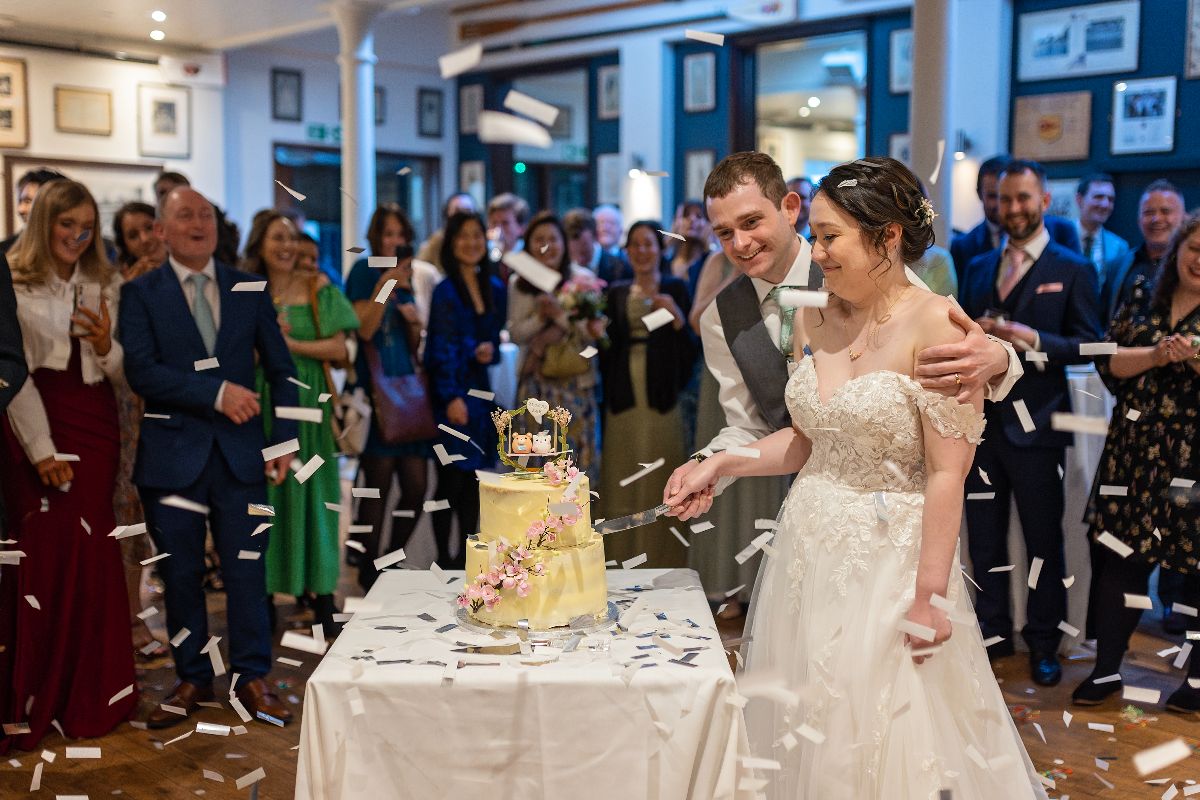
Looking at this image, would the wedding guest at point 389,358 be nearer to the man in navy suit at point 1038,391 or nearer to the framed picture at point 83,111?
the man in navy suit at point 1038,391

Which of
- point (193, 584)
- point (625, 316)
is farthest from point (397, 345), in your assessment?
point (193, 584)

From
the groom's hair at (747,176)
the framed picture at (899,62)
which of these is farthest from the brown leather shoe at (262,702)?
the framed picture at (899,62)

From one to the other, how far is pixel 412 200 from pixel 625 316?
8863 millimetres

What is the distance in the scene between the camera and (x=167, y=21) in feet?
36.2

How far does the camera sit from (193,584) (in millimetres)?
3986

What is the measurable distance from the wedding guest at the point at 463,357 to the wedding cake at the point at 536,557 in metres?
2.73

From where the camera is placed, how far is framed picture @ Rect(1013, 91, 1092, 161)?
8750 mm

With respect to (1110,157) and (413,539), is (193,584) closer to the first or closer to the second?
(413,539)

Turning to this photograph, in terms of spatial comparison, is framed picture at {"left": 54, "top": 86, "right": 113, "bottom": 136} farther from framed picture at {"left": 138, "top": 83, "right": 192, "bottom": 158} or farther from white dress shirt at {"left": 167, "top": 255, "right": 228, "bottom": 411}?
white dress shirt at {"left": 167, "top": 255, "right": 228, "bottom": 411}

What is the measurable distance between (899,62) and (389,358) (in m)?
6.20

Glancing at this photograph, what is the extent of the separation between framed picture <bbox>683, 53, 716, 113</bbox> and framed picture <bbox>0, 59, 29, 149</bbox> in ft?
20.8

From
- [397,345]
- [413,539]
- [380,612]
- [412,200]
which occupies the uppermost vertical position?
[412,200]

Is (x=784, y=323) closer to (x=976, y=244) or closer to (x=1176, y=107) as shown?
(x=976, y=244)

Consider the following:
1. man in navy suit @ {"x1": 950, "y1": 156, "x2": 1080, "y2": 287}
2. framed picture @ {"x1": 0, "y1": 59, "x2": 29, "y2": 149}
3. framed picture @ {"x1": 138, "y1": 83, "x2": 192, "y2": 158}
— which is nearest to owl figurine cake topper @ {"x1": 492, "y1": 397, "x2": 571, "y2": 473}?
man in navy suit @ {"x1": 950, "y1": 156, "x2": 1080, "y2": 287}
